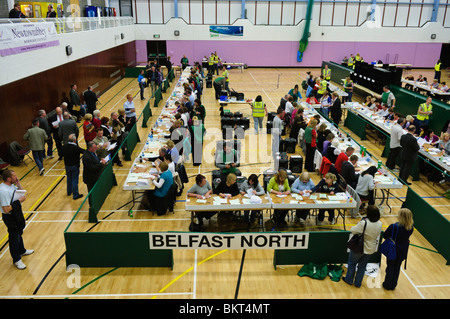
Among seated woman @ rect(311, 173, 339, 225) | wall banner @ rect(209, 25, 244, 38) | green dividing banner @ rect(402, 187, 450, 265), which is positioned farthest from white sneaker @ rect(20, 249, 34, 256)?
wall banner @ rect(209, 25, 244, 38)

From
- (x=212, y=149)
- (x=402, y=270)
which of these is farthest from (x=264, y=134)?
(x=402, y=270)

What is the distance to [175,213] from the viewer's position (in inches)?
392

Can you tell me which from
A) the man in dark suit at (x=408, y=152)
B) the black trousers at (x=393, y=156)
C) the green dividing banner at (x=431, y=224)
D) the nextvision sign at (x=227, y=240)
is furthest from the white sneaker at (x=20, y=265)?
the black trousers at (x=393, y=156)

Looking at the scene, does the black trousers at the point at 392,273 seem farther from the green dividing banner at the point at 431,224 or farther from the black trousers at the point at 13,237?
the black trousers at the point at 13,237

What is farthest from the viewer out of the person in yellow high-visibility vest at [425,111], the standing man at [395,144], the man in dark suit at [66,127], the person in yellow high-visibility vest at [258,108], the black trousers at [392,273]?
the person in yellow high-visibility vest at [258,108]

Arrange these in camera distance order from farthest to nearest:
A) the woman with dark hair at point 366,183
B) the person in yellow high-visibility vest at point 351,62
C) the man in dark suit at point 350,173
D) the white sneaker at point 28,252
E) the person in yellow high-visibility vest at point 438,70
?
the person in yellow high-visibility vest at point 351,62 → the person in yellow high-visibility vest at point 438,70 → the man in dark suit at point 350,173 → the woman with dark hair at point 366,183 → the white sneaker at point 28,252

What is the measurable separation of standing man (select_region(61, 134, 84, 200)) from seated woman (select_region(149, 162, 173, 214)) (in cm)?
245

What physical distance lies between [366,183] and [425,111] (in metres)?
7.52

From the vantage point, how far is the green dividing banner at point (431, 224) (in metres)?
8.02

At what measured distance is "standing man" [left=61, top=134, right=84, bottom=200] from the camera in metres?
10.0

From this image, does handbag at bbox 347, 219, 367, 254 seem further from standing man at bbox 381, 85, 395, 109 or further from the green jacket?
standing man at bbox 381, 85, 395, 109

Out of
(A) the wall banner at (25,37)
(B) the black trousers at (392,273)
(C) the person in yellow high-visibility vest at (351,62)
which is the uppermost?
(A) the wall banner at (25,37)

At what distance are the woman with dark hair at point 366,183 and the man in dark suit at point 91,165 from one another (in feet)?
22.4
